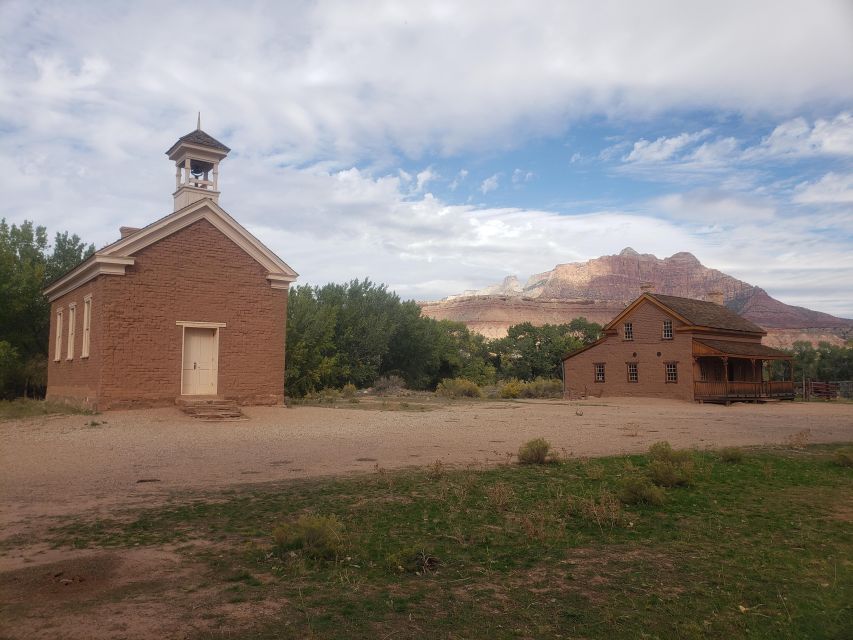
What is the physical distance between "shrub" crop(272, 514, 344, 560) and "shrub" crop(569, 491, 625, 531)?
2919mm

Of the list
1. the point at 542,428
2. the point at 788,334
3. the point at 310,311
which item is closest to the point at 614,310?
the point at 788,334

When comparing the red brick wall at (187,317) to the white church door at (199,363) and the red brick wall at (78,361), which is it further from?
the red brick wall at (78,361)

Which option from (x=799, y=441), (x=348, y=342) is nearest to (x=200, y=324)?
(x=799, y=441)

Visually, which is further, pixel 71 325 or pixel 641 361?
pixel 641 361

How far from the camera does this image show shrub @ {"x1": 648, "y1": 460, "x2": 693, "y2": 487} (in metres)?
9.30

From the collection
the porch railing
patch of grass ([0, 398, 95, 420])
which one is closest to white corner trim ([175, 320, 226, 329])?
patch of grass ([0, 398, 95, 420])

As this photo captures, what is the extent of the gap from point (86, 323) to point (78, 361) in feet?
4.69

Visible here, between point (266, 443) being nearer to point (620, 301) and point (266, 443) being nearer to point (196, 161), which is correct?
point (196, 161)

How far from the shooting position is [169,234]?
20.5 meters

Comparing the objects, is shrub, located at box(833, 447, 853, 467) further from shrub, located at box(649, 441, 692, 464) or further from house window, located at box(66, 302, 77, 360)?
house window, located at box(66, 302, 77, 360)

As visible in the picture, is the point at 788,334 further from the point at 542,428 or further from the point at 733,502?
the point at 733,502

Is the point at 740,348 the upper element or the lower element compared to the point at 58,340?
upper

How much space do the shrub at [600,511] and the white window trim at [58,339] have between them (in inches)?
890

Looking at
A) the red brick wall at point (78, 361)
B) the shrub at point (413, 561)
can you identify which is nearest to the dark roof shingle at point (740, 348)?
the red brick wall at point (78, 361)
